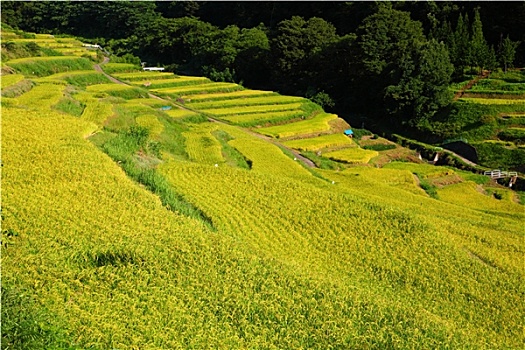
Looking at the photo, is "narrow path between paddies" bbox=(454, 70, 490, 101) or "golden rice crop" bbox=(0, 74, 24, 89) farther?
"narrow path between paddies" bbox=(454, 70, 490, 101)

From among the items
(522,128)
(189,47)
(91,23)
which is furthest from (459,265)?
(91,23)

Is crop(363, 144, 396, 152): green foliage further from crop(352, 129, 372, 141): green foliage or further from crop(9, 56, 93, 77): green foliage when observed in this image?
crop(9, 56, 93, 77): green foliage

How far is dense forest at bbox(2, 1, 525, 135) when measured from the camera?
4209 cm

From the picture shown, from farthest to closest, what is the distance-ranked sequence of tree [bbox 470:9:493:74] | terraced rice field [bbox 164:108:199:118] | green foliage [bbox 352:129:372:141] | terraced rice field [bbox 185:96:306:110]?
tree [bbox 470:9:493:74]
terraced rice field [bbox 185:96:306:110]
green foliage [bbox 352:129:372:141]
terraced rice field [bbox 164:108:199:118]

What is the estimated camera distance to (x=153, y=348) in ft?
24.0

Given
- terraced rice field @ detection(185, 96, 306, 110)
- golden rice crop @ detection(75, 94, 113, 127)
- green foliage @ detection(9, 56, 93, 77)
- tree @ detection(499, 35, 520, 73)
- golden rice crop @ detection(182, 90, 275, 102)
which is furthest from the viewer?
golden rice crop @ detection(182, 90, 275, 102)

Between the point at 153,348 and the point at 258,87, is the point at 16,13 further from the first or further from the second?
the point at 153,348

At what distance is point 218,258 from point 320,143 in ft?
78.4

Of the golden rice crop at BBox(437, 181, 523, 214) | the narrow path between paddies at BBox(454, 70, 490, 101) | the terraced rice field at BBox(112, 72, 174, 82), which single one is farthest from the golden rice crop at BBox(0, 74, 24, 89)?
the narrow path between paddies at BBox(454, 70, 490, 101)

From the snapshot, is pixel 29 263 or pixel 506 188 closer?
pixel 29 263

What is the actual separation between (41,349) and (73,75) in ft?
122

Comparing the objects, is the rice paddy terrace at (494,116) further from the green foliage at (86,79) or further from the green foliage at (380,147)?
the green foliage at (86,79)

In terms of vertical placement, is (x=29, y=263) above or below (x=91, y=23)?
below

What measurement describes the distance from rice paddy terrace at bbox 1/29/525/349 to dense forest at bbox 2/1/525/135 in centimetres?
2373
